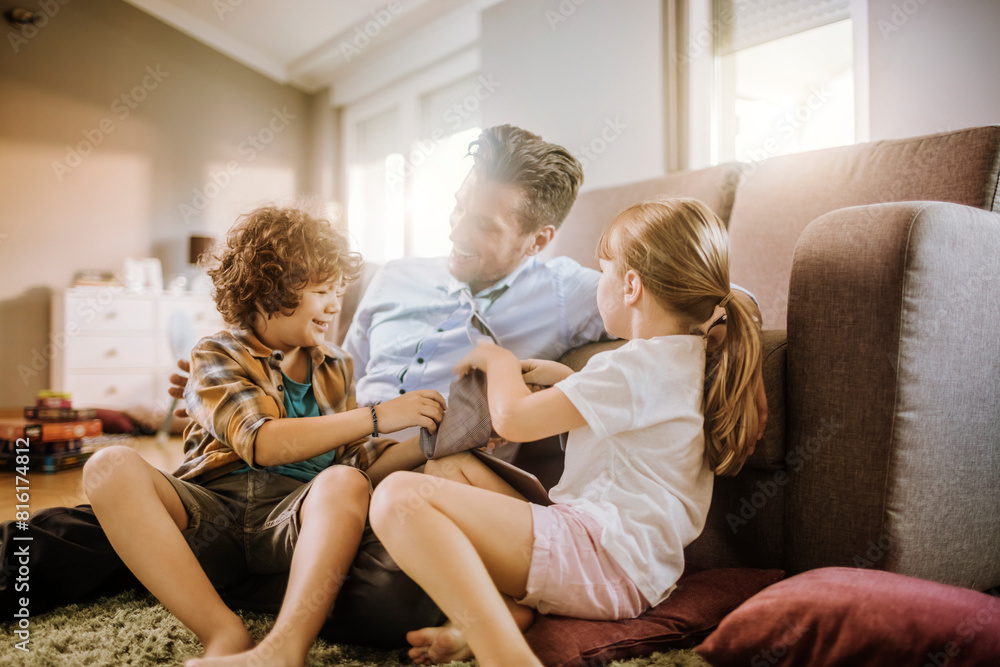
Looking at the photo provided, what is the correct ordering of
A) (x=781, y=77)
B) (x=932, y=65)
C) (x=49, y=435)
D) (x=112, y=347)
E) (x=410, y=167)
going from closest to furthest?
1. (x=932, y=65)
2. (x=781, y=77)
3. (x=49, y=435)
4. (x=112, y=347)
5. (x=410, y=167)

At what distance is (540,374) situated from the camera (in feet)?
3.17

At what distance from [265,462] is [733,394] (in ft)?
2.11

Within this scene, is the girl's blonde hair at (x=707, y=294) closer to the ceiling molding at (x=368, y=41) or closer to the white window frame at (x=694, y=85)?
the white window frame at (x=694, y=85)

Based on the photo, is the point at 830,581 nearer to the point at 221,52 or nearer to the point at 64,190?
the point at 64,190

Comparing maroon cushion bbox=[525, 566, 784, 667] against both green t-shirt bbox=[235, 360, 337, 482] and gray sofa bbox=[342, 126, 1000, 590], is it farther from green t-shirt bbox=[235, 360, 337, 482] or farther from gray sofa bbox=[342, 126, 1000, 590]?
green t-shirt bbox=[235, 360, 337, 482]

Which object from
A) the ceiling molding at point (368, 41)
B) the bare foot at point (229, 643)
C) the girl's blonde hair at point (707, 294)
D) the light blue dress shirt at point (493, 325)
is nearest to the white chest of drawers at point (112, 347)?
the ceiling molding at point (368, 41)

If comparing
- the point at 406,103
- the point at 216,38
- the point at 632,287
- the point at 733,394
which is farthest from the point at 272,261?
the point at 216,38

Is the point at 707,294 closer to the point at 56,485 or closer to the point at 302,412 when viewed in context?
the point at 302,412

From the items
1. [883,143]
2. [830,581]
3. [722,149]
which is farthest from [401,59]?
[830,581]

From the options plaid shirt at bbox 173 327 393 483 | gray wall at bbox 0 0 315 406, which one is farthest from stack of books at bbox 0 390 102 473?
plaid shirt at bbox 173 327 393 483

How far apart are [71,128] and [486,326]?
396 cm

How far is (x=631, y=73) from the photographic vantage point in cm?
265

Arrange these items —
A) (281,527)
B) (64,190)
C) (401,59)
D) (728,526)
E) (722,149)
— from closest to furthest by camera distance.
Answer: (281,527)
(728,526)
(722,149)
(64,190)
(401,59)

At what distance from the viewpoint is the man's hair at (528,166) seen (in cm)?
117
